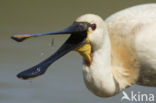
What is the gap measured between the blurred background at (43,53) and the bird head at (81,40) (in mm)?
141

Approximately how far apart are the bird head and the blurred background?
0.14 metres

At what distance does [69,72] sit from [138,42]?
1.74 metres

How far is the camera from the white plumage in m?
2.83

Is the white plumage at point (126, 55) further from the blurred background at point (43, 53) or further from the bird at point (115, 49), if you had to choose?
the blurred background at point (43, 53)

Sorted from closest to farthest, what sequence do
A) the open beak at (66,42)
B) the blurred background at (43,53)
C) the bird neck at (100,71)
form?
1. the open beak at (66,42)
2. the bird neck at (100,71)
3. the blurred background at (43,53)

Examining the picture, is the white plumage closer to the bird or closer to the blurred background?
the bird

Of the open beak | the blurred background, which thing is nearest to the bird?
the open beak

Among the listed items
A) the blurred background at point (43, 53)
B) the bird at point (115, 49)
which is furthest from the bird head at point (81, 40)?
the blurred background at point (43, 53)

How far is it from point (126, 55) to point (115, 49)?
59 mm

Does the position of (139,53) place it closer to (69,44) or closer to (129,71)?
(129,71)

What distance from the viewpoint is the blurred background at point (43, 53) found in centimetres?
417

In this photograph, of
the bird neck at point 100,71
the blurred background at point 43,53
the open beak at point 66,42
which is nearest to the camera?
the open beak at point 66,42

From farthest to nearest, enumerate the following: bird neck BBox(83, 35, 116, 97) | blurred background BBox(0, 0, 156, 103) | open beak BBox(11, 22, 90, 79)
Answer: blurred background BBox(0, 0, 156, 103) < bird neck BBox(83, 35, 116, 97) < open beak BBox(11, 22, 90, 79)

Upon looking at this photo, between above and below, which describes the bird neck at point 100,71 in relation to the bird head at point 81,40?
below
